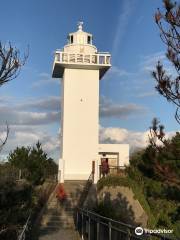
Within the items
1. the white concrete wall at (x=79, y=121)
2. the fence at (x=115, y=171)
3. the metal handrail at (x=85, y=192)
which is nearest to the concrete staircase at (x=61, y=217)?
the metal handrail at (x=85, y=192)

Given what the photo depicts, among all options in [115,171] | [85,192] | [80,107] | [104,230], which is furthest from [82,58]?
[104,230]

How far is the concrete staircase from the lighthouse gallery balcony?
33.7 ft

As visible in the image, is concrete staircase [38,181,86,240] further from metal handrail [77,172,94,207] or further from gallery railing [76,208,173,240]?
gallery railing [76,208,173,240]

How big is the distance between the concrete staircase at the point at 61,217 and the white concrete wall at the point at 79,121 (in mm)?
4567

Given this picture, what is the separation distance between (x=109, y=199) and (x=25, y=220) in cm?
1368

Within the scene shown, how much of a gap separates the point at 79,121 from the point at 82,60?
4738 millimetres

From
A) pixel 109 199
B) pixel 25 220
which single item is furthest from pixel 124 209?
pixel 25 220

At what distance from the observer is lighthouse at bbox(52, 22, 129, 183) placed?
37.8 meters

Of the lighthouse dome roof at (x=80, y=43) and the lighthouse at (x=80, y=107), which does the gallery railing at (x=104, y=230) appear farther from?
the lighthouse dome roof at (x=80, y=43)

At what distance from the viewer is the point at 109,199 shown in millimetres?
28531

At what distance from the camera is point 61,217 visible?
84.4ft

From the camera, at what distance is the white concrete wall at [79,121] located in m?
37.8

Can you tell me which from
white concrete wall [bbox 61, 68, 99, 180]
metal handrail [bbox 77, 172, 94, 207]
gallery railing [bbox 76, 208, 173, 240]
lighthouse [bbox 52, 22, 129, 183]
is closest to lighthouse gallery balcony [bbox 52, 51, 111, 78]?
lighthouse [bbox 52, 22, 129, 183]

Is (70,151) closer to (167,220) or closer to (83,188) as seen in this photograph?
(83,188)
